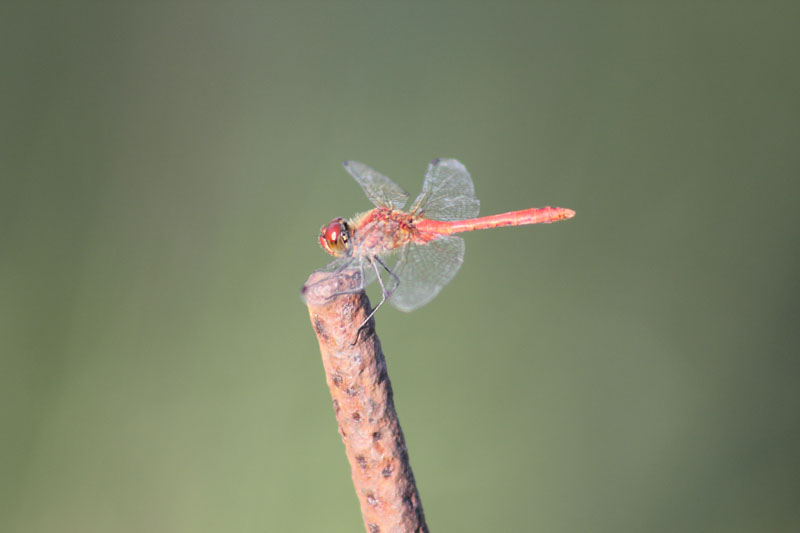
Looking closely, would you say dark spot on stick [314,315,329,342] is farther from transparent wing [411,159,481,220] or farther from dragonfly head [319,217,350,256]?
transparent wing [411,159,481,220]

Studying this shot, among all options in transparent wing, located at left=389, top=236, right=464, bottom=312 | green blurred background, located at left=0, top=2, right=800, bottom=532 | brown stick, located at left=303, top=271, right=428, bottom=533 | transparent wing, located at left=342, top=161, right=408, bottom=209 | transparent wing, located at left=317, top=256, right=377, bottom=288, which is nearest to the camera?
brown stick, located at left=303, top=271, right=428, bottom=533

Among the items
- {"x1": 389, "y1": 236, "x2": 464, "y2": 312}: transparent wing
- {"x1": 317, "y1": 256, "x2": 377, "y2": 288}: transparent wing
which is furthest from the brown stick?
{"x1": 389, "y1": 236, "x2": 464, "y2": 312}: transparent wing

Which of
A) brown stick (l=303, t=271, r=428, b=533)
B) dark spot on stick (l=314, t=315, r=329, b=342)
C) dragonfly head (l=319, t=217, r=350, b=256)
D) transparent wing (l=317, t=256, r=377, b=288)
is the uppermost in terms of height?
dragonfly head (l=319, t=217, r=350, b=256)

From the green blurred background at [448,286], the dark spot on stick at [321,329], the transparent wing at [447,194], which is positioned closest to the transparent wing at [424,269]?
the transparent wing at [447,194]

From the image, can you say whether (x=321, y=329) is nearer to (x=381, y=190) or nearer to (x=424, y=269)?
(x=424, y=269)

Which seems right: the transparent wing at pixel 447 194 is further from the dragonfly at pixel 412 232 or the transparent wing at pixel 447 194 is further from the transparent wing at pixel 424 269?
the transparent wing at pixel 424 269

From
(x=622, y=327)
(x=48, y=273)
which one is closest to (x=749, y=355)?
(x=622, y=327)
